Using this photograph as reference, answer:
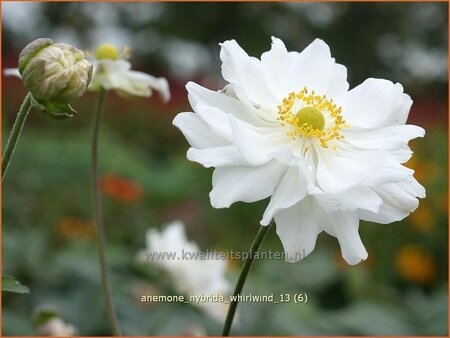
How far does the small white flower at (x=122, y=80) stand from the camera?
135 centimetres

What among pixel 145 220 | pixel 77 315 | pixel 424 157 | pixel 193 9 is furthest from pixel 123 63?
pixel 193 9

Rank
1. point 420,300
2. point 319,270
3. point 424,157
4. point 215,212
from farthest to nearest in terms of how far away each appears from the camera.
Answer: point 424,157, point 215,212, point 319,270, point 420,300

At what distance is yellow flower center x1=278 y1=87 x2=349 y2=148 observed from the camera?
1.01m

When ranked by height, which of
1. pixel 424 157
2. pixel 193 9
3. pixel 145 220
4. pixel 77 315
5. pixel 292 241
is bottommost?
pixel 77 315

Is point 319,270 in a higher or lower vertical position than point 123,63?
lower

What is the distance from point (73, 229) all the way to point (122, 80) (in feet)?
4.78

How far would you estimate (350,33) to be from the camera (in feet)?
35.4

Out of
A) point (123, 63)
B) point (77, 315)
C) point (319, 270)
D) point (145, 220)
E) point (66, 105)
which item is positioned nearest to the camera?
point (66, 105)

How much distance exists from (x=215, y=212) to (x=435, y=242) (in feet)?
3.39

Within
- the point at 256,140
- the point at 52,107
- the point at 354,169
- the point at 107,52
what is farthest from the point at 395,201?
the point at 107,52

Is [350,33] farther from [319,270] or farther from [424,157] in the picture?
[319,270]

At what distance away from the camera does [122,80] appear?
136cm

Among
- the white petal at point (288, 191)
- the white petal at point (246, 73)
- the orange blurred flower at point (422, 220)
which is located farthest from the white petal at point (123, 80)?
the orange blurred flower at point (422, 220)

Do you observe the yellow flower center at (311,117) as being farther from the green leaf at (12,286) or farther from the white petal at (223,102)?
the green leaf at (12,286)
